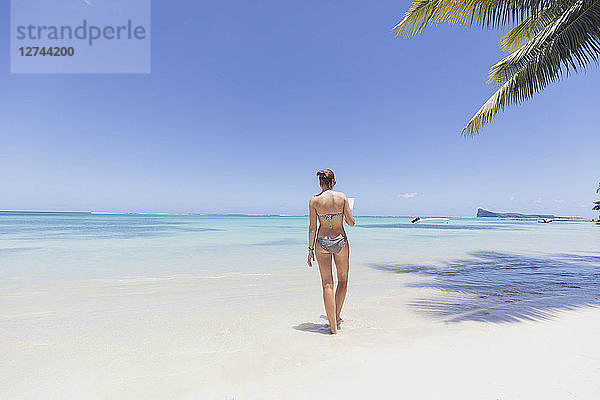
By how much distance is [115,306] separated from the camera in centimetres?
497

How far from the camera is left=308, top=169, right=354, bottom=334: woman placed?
360 cm

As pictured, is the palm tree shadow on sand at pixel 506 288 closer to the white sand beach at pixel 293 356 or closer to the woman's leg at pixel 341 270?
the white sand beach at pixel 293 356

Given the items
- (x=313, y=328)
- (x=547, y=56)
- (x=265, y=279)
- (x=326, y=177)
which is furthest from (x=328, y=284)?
(x=547, y=56)

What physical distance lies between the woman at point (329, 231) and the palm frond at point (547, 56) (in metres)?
6.49

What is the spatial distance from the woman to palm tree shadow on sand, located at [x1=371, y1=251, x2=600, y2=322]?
6.29 ft

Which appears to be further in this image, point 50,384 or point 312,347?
point 312,347

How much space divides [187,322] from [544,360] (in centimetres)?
417

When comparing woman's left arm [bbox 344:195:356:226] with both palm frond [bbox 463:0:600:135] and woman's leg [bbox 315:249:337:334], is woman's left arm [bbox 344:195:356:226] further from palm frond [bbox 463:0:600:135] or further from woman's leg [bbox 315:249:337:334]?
palm frond [bbox 463:0:600:135]

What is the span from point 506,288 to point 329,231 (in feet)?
16.3

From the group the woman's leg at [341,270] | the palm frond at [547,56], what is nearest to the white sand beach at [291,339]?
the woman's leg at [341,270]

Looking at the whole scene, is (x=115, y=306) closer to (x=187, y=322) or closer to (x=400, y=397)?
(x=187, y=322)

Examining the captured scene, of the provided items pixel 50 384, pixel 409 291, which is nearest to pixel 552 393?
pixel 409 291

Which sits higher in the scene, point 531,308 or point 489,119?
point 489,119

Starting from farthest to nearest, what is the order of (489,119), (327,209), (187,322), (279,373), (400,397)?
(489,119) → (187,322) → (327,209) → (279,373) → (400,397)
